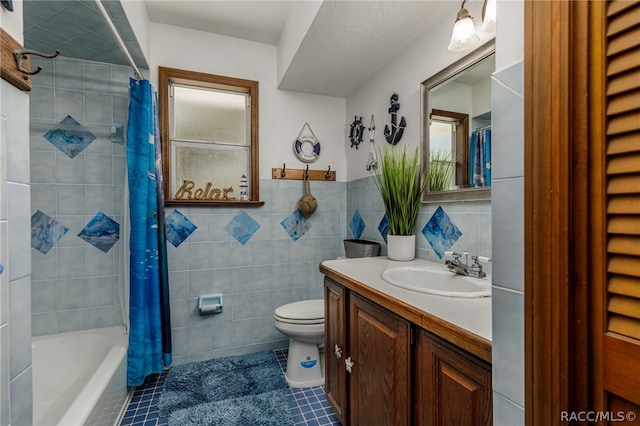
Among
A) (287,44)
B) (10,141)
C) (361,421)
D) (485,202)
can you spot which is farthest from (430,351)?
(287,44)

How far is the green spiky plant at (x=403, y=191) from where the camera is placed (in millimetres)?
1660

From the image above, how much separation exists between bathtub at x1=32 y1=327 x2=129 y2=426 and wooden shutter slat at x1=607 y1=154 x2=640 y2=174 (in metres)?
1.81

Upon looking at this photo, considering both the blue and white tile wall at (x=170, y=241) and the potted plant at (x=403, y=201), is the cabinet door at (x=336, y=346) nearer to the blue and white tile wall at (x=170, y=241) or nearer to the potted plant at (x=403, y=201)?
the potted plant at (x=403, y=201)

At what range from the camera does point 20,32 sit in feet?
2.54

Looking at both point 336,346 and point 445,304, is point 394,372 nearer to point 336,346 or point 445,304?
point 445,304

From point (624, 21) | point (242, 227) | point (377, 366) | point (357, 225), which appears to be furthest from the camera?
point (357, 225)

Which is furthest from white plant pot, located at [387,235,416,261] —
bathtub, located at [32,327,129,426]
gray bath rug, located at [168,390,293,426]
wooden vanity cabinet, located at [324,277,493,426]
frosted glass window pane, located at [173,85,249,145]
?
bathtub, located at [32,327,129,426]

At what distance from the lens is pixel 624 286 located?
43 centimetres

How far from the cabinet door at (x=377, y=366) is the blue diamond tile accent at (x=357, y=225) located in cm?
105

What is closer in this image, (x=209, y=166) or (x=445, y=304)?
(x=445, y=304)

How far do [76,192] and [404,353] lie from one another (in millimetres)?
2241

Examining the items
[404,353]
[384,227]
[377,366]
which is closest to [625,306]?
[404,353]

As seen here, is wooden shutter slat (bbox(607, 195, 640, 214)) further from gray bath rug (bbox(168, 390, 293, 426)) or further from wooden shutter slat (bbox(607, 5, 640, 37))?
gray bath rug (bbox(168, 390, 293, 426))

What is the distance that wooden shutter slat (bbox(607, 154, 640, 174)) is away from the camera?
42cm
